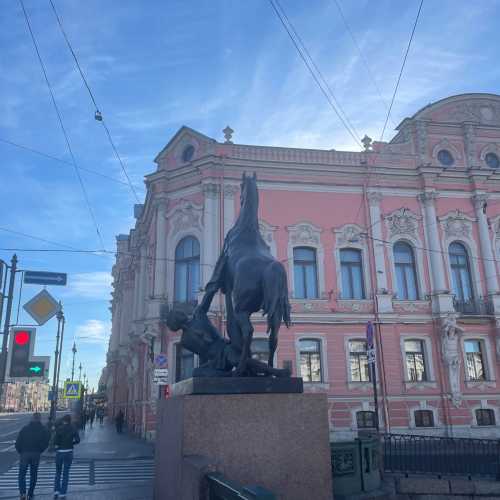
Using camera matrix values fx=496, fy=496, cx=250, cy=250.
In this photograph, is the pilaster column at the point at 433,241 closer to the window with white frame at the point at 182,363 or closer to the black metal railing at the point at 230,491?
the window with white frame at the point at 182,363

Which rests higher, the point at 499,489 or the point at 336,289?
the point at 336,289

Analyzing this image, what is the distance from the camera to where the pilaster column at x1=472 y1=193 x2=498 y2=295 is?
23734 mm

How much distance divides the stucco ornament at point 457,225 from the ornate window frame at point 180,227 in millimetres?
Result: 12072

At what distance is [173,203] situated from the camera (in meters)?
24.2

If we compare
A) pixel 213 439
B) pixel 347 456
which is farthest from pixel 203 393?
pixel 347 456

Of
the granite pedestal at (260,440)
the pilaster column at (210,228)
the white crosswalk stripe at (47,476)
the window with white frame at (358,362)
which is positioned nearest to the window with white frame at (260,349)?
the pilaster column at (210,228)

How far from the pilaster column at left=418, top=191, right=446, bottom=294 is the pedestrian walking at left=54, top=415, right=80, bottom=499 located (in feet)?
59.4

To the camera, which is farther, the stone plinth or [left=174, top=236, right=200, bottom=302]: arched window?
[left=174, top=236, right=200, bottom=302]: arched window

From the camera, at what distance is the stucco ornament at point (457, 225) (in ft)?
79.9

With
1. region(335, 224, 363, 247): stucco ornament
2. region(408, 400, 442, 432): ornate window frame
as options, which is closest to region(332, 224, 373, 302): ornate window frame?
region(335, 224, 363, 247): stucco ornament

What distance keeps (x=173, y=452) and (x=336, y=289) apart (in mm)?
18158

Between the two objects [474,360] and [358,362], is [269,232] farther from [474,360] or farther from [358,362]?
[474,360]

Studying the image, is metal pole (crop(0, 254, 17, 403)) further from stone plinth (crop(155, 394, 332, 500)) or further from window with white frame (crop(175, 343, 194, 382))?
window with white frame (crop(175, 343, 194, 382))

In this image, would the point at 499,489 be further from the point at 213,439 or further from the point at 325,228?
the point at 325,228
